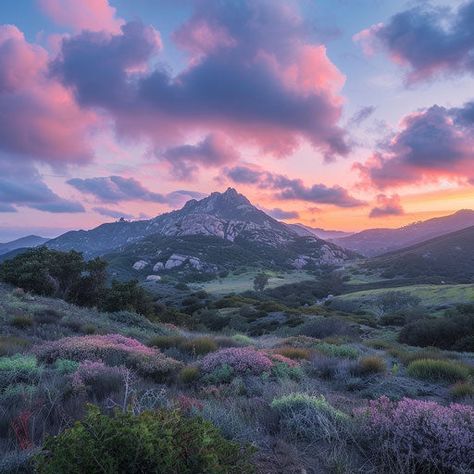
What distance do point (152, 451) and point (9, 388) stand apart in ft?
14.4

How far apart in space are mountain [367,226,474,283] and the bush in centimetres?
9368

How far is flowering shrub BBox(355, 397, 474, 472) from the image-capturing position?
159 inches

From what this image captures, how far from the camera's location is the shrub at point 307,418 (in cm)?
466

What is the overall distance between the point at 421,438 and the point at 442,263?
124364 millimetres

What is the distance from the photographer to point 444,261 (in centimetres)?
11725

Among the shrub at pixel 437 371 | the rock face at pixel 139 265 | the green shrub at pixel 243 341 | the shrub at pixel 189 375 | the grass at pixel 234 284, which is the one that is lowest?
the grass at pixel 234 284

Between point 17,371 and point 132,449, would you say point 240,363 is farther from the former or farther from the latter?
point 132,449

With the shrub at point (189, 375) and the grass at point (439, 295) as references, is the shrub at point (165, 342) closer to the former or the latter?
the shrub at point (189, 375)

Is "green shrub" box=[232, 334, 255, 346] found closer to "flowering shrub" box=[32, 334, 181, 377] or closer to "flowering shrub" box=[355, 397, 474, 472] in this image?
"flowering shrub" box=[32, 334, 181, 377]

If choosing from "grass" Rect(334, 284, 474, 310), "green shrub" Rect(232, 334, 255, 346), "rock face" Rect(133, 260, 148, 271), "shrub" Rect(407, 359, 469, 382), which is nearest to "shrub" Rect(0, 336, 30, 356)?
"green shrub" Rect(232, 334, 255, 346)

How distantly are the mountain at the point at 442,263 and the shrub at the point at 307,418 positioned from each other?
9107cm

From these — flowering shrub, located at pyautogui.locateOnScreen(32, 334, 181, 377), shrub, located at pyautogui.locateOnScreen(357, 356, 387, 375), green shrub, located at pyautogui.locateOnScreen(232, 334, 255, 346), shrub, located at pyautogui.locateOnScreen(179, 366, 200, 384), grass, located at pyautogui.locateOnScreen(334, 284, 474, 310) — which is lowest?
grass, located at pyautogui.locateOnScreen(334, 284, 474, 310)

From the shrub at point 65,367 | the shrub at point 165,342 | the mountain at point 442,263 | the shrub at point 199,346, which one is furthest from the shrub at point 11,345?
the mountain at point 442,263

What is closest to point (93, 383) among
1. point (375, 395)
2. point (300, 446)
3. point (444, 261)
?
point (300, 446)
